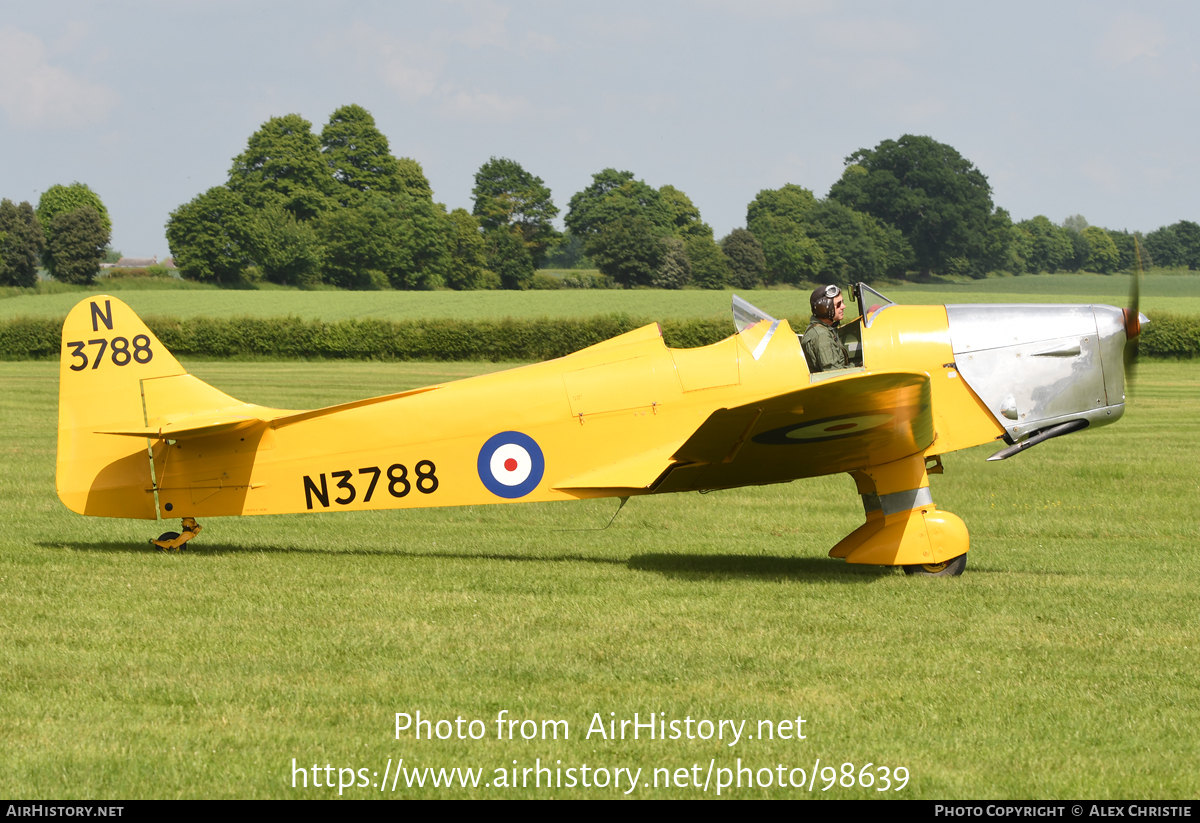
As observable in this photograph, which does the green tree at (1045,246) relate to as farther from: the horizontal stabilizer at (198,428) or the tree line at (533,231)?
the horizontal stabilizer at (198,428)

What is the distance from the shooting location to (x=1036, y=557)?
990 cm

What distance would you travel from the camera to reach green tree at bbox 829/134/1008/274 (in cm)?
7675

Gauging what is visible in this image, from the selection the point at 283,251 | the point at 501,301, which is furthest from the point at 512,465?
the point at 283,251

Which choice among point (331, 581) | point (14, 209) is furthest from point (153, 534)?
point (14, 209)

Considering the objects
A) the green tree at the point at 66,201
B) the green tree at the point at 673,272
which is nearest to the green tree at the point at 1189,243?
the green tree at the point at 673,272

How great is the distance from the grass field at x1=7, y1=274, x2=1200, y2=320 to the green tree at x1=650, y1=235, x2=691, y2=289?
433 inches

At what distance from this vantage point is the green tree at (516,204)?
116 meters

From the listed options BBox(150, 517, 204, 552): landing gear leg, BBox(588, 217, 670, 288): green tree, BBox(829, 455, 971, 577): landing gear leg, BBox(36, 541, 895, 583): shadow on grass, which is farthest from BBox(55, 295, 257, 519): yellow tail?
BBox(588, 217, 670, 288): green tree

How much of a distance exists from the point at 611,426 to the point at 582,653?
2554 millimetres

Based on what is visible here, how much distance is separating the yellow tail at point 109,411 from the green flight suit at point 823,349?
467 centimetres

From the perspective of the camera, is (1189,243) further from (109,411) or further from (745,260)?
(109,411)

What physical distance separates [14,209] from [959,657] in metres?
100

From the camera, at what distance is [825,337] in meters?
8.32
